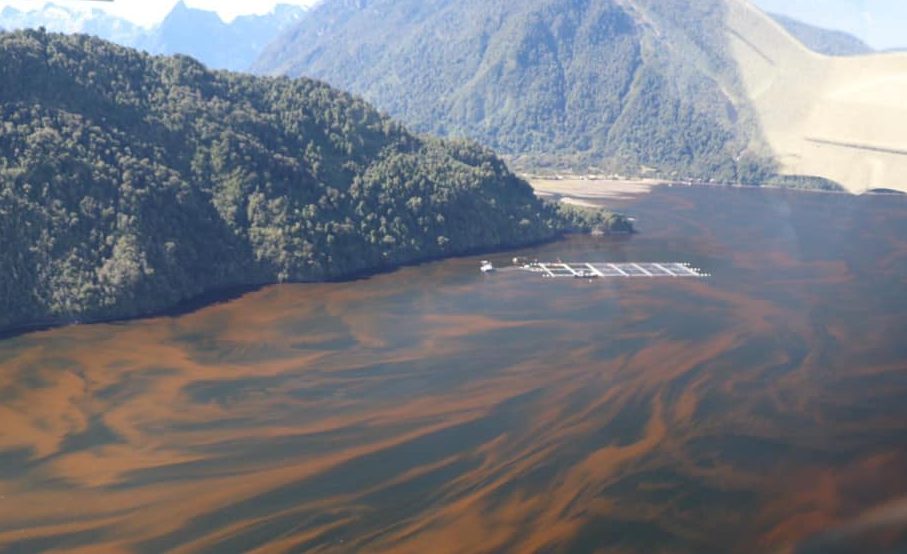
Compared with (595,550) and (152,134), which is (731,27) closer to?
(152,134)

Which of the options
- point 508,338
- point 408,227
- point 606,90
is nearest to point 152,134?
point 408,227

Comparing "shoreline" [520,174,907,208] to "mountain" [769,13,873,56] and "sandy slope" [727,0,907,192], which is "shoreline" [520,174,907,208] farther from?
"mountain" [769,13,873,56]

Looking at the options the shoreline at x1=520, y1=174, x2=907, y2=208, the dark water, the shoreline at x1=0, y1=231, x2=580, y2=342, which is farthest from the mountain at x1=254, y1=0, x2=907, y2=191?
the shoreline at x1=0, y1=231, x2=580, y2=342

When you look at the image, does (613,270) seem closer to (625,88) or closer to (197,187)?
(197,187)

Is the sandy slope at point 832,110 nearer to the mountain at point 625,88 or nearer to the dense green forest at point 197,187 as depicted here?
the mountain at point 625,88

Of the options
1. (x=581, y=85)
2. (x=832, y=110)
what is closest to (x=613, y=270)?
(x=832, y=110)
